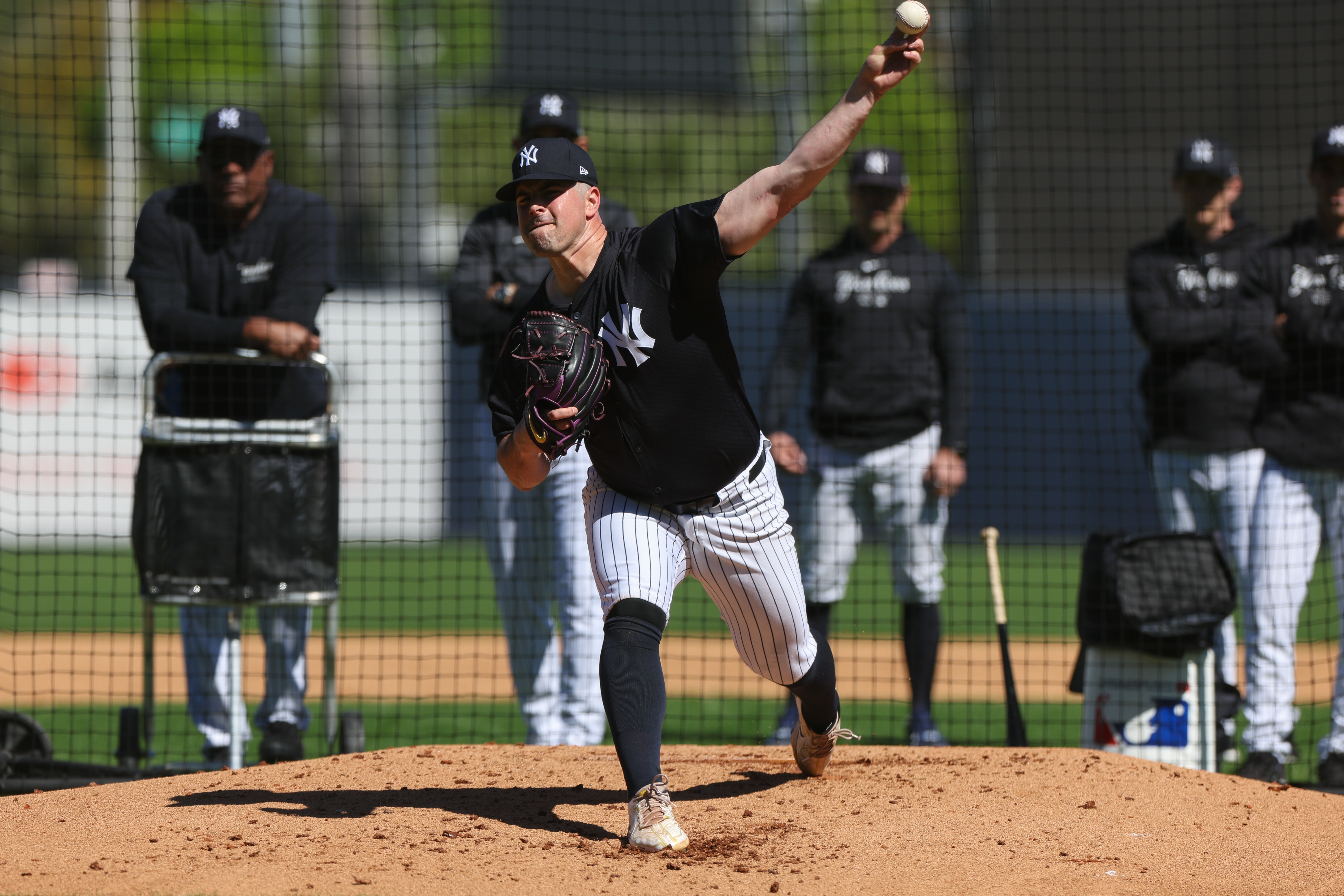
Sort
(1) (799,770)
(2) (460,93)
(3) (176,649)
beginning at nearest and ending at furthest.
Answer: (1) (799,770), (3) (176,649), (2) (460,93)

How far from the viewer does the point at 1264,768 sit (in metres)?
5.39

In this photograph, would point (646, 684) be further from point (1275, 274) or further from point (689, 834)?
point (1275, 274)

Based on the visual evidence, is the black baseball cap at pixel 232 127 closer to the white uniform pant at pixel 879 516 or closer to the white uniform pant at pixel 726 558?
the white uniform pant at pixel 726 558

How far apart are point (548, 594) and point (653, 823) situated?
7.35 ft

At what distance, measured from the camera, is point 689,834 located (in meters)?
3.81

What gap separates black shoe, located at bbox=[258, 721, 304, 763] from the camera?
542cm

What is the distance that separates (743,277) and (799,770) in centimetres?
1309

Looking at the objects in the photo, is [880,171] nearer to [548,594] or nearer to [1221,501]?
[1221,501]

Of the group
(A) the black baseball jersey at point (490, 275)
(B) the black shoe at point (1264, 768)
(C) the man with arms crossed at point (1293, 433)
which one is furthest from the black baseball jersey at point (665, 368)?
(C) the man with arms crossed at point (1293, 433)

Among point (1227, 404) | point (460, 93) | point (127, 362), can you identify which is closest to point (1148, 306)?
point (1227, 404)

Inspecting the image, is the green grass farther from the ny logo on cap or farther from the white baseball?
the white baseball

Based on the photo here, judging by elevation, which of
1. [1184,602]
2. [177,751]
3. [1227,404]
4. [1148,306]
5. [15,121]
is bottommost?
[177,751]

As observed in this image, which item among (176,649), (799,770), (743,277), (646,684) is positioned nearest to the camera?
(646,684)

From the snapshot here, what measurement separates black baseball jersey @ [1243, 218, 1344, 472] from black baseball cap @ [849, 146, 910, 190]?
5.24 ft
